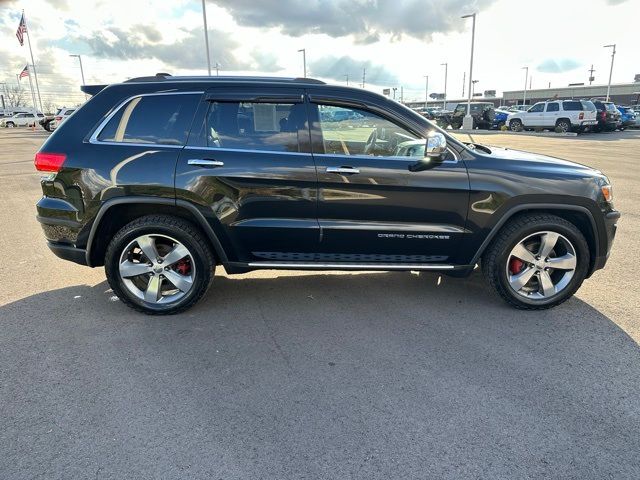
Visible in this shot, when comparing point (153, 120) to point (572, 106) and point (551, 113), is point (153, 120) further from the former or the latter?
point (551, 113)

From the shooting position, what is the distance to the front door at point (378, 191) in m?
3.62

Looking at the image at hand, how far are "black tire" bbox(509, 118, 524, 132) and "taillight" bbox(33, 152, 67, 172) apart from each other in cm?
3141

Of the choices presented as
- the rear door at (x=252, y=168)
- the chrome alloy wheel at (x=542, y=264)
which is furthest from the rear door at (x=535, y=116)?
the rear door at (x=252, y=168)

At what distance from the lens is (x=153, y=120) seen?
12.2 feet

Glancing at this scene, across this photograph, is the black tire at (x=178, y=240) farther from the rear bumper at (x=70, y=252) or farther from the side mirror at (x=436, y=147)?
the side mirror at (x=436, y=147)

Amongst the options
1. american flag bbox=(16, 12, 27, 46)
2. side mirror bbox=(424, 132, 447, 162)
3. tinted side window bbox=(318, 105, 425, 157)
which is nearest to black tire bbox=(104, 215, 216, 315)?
tinted side window bbox=(318, 105, 425, 157)

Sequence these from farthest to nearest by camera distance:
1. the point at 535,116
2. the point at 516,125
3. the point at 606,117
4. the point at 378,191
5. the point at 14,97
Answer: the point at 14,97
the point at 516,125
the point at 535,116
the point at 606,117
the point at 378,191

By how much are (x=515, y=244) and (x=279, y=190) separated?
2.02m

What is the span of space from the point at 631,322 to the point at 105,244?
443 cm

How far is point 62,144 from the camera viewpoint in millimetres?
3678

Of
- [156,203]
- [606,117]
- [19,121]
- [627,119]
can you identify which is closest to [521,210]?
[156,203]

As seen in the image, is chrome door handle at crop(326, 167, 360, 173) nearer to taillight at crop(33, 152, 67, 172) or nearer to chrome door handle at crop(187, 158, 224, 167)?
chrome door handle at crop(187, 158, 224, 167)

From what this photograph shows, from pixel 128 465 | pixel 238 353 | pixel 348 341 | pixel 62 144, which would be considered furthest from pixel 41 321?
pixel 348 341

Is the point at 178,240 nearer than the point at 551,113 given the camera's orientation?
Yes
